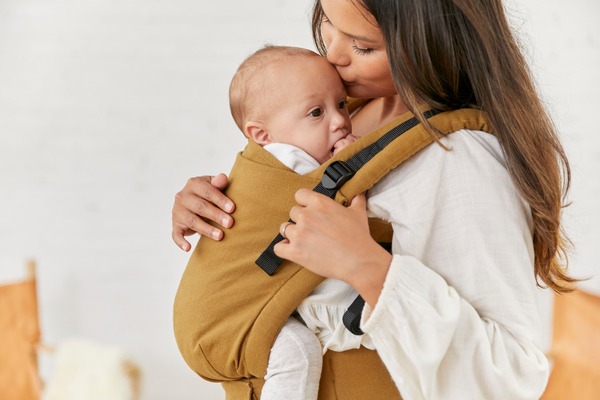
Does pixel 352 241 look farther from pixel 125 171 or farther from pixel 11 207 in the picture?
pixel 11 207

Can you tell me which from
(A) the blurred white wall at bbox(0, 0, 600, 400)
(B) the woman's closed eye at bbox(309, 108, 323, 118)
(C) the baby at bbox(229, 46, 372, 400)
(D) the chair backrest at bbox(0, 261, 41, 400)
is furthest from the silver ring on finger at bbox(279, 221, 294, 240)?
(D) the chair backrest at bbox(0, 261, 41, 400)

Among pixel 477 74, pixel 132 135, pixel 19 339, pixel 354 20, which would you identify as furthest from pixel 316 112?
pixel 19 339

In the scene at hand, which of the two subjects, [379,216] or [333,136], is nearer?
[379,216]

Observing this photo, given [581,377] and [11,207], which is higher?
[11,207]

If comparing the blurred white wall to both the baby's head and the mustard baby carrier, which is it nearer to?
the baby's head

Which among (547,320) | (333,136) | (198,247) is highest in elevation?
(333,136)

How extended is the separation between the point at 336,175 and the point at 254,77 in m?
0.36

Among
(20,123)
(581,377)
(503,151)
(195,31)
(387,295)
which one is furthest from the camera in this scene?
(20,123)

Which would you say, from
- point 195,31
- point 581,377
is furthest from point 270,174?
point 195,31

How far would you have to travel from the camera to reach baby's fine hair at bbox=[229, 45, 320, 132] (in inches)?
63.4

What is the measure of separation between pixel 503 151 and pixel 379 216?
0.81ft

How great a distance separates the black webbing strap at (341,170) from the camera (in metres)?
1.37

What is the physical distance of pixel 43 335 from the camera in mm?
4188

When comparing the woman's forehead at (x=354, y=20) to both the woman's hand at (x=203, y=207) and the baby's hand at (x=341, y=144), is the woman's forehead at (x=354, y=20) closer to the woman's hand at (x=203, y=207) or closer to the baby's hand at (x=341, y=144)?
the baby's hand at (x=341, y=144)
